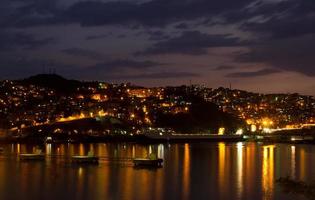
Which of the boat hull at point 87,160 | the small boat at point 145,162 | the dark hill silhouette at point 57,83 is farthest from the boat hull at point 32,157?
the dark hill silhouette at point 57,83

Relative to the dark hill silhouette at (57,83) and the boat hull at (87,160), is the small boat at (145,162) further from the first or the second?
the dark hill silhouette at (57,83)

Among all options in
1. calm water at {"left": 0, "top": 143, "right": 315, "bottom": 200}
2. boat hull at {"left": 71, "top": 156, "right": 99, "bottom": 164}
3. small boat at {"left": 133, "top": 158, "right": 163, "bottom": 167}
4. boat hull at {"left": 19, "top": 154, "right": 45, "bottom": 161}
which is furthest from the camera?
boat hull at {"left": 19, "top": 154, "right": 45, "bottom": 161}

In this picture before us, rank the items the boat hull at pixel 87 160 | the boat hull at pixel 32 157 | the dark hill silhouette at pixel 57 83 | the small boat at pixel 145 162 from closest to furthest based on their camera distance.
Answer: the small boat at pixel 145 162, the boat hull at pixel 87 160, the boat hull at pixel 32 157, the dark hill silhouette at pixel 57 83

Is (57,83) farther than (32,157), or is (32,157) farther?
(57,83)

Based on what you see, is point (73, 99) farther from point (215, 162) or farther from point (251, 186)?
point (251, 186)

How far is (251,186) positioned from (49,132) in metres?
76.5

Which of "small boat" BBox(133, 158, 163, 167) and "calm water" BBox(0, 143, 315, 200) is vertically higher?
"small boat" BBox(133, 158, 163, 167)

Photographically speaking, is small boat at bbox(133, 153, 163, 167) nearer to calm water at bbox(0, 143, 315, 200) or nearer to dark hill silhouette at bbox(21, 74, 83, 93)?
calm water at bbox(0, 143, 315, 200)

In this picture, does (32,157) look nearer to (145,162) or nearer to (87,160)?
(87,160)

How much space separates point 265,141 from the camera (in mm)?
105500

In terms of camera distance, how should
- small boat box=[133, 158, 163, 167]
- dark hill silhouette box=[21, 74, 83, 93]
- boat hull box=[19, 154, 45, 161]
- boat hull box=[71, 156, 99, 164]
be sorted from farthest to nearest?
dark hill silhouette box=[21, 74, 83, 93]
boat hull box=[19, 154, 45, 161]
boat hull box=[71, 156, 99, 164]
small boat box=[133, 158, 163, 167]

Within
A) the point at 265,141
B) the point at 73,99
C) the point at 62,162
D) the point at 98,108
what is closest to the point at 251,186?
the point at 62,162

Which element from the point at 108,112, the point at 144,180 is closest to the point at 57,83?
the point at 108,112

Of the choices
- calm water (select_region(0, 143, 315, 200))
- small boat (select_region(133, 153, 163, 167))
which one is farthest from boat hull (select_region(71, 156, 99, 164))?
small boat (select_region(133, 153, 163, 167))
